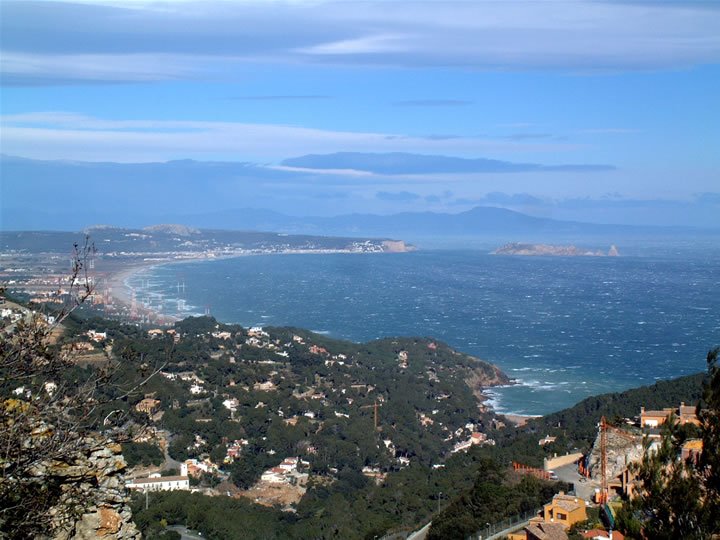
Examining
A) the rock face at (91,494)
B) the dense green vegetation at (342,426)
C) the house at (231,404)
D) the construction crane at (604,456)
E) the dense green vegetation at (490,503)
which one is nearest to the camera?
the rock face at (91,494)

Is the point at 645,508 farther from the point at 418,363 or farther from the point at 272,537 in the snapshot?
the point at 418,363

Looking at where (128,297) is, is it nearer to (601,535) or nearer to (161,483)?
(161,483)

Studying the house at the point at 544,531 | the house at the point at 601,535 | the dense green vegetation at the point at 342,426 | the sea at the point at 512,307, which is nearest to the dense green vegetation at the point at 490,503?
the dense green vegetation at the point at 342,426

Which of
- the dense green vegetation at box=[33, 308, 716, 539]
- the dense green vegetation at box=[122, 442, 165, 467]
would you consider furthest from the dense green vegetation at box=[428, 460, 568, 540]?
the dense green vegetation at box=[122, 442, 165, 467]

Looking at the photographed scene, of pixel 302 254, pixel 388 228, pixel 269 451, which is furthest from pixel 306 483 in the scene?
pixel 388 228

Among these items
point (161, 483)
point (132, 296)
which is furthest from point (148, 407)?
point (132, 296)

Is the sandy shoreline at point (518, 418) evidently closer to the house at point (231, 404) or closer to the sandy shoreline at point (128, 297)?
the house at point (231, 404)

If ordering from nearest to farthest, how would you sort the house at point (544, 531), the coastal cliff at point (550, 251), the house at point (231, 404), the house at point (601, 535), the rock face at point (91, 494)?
the rock face at point (91, 494), the house at point (601, 535), the house at point (544, 531), the house at point (231, 404), the coastal cliff at point (550, 251)
